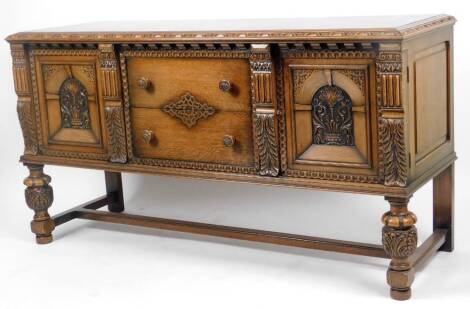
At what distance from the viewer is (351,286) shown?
14.1 ft

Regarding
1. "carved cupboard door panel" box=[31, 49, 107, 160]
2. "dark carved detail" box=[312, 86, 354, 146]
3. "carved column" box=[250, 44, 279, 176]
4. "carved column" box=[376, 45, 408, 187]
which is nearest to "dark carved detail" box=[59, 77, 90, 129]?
"carved cupboard door panel" box=[31, 49, 107, 160]

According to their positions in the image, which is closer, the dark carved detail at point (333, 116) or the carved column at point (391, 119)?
the carved column at point (391, 119)

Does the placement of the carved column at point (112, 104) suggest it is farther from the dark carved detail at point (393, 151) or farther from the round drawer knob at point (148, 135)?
the dark carved detail at point (393, 151)

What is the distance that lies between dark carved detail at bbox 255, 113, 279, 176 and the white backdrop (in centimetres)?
50

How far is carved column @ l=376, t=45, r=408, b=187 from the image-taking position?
12.8ft

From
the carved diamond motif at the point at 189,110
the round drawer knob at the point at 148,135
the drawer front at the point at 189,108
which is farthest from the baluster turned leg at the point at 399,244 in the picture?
the round drawer knob at the point at 148,135

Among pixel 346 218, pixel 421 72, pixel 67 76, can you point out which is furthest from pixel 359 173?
pixel 67 76

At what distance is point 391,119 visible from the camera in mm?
3977

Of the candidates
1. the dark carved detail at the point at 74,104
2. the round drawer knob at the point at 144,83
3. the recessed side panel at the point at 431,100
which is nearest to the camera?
the recessed side panel at the point at 431,100

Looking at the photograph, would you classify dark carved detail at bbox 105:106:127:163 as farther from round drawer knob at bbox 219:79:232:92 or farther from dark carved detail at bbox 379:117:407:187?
dark carved detail at bbox 379:117:407:187

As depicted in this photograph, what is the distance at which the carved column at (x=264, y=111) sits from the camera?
420 centimetres

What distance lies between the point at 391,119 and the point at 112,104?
1394 millimetres

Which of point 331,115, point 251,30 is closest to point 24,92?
point 251,30

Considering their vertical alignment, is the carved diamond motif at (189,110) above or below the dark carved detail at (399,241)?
above
